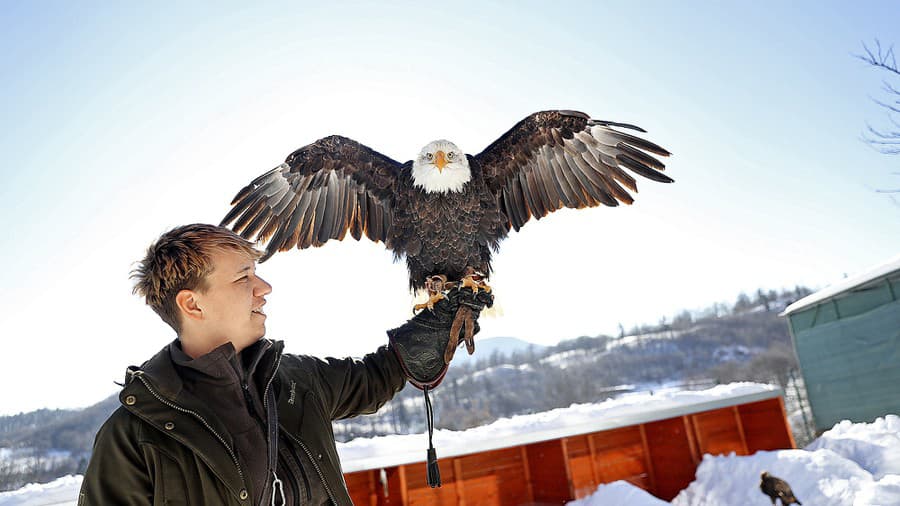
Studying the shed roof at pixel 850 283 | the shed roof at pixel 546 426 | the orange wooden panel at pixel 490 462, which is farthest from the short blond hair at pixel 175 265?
the shed roof at pixel 850 283

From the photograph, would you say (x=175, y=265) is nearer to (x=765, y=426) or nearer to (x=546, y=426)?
(x=546, y=426)

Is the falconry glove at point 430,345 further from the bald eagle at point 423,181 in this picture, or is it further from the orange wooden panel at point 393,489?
the orange wooden panel at point 393,489

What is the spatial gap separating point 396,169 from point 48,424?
2216cm

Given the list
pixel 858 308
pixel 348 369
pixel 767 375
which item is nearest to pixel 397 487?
pixel 348 369

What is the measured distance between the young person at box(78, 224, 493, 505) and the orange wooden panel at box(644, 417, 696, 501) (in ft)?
19.3

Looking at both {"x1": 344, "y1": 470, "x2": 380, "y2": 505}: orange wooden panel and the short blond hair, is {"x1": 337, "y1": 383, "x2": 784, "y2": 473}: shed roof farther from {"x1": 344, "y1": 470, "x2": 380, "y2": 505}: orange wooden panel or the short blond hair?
the short blond hair

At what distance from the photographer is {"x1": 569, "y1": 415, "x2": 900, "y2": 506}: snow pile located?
18.3 ft

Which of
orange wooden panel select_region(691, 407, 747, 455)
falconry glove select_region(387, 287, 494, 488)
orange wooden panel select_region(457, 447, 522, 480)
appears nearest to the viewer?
falconry glove select_region(387, 287, 494, 488)

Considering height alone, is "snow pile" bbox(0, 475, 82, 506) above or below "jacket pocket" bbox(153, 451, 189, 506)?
below

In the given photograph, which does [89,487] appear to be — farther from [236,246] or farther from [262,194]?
[262,194]

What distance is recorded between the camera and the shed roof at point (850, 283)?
8164 mm

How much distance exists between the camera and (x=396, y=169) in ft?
11.4

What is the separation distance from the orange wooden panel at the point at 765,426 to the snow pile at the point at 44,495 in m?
7.24

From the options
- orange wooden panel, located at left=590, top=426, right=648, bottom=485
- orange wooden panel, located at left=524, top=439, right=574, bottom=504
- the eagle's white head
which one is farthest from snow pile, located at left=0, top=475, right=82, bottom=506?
orange wooden panel, located at left=590, top=426, right=648, bottom=485
